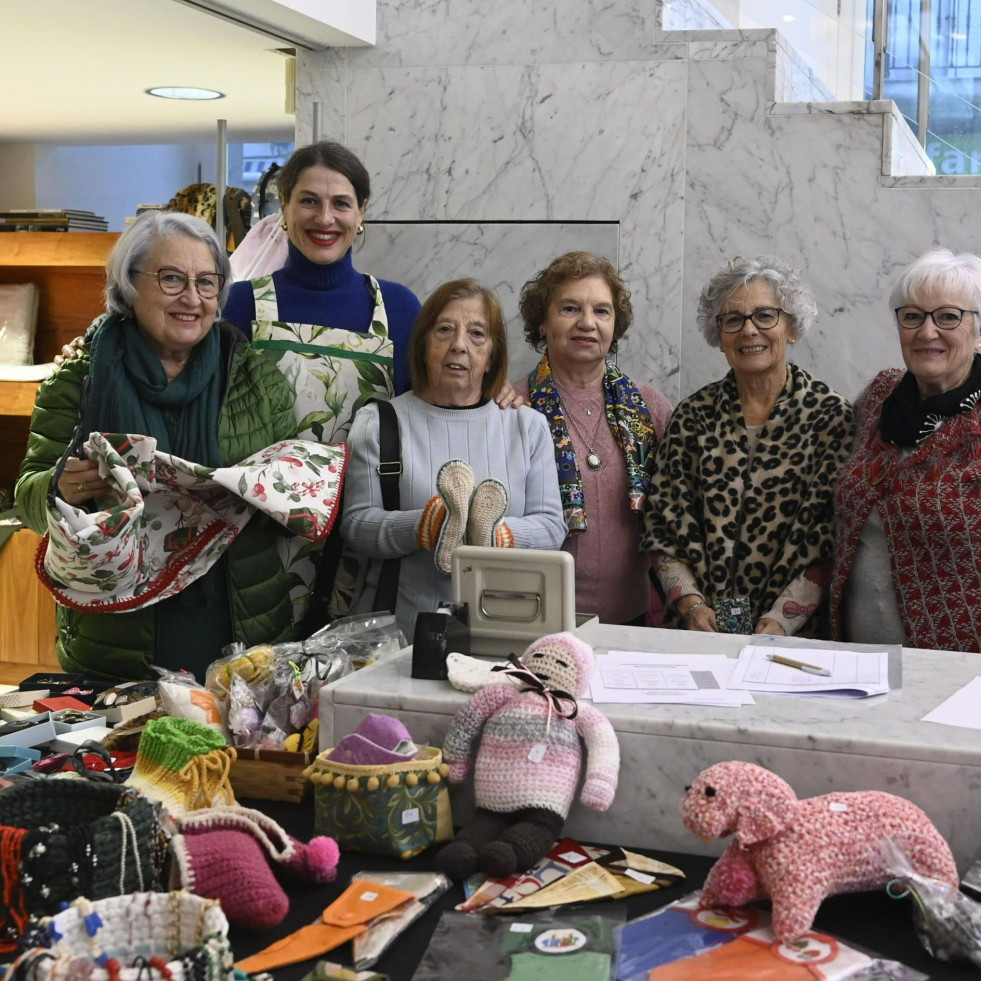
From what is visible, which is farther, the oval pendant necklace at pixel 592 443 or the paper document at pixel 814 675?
the oval pendant necklace at pixel 592 443

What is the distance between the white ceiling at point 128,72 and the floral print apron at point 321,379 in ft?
4.72

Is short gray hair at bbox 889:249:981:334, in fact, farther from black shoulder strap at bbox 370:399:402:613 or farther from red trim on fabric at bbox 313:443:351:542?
red trim on fabric at bbox 313:443:351:542

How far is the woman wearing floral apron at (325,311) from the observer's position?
2.81 m

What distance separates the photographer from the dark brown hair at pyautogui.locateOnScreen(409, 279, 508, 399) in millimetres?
2736

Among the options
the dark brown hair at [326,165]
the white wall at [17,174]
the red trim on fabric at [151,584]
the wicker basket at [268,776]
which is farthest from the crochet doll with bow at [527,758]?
the white wall at [17,174]

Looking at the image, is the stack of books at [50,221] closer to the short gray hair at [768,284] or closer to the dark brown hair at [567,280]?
the dark brown hair at [567,280]

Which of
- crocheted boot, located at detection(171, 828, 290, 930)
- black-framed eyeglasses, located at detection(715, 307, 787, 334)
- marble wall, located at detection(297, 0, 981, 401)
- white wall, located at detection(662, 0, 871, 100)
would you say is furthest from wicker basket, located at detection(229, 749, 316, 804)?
white wall, located at detection(662, 0, 871, 100)

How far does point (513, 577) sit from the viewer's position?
188cm

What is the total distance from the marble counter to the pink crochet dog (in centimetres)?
9

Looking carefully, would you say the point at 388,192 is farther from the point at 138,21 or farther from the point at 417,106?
the point at 138,21

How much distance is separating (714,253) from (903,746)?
109 inches

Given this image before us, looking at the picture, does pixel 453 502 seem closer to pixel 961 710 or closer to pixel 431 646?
pixel 431 646

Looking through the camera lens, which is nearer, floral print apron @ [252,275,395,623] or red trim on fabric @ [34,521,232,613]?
red trim on fabric @ [34,521,232,613]

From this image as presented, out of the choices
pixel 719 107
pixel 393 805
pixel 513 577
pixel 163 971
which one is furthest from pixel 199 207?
pixel 163 971
